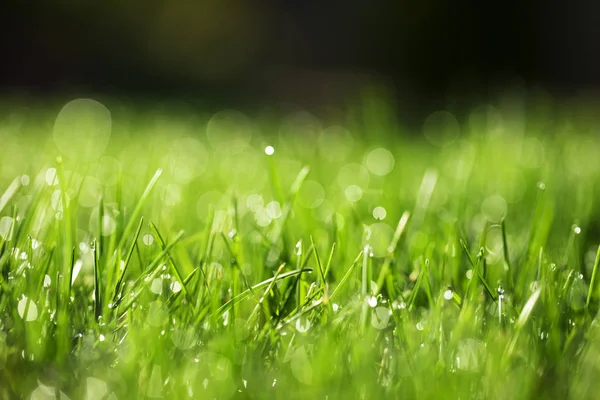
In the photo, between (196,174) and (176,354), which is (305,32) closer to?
(196,174)

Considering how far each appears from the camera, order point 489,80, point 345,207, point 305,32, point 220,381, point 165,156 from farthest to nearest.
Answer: point 305,32
point 489,80
point 165,156
point 345,207
point 220,381

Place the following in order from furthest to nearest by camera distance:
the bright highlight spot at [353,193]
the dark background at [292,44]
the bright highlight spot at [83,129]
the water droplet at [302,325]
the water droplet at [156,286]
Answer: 1. the dark background at [292,44]
2. the bright highlight spot at [83,129]
3. the bright highlight spot at [353,193]
4. the water droplet at [156,286]
5. the water droplet at [302,325]

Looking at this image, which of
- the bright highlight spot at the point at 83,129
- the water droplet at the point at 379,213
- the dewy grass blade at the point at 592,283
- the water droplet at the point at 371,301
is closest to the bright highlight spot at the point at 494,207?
the water droplet at the point at 379,213

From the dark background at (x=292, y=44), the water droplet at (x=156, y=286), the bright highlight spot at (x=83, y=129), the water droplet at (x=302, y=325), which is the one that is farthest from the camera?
the dark background at (x=292, y=44)

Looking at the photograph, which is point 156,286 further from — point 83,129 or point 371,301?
point 83,129

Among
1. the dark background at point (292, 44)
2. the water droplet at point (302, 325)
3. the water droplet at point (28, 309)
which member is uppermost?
the dark background at point (292, 44)

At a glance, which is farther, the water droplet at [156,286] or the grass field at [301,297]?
the water droplet at [156,286]

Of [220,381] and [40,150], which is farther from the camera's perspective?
[40,150]

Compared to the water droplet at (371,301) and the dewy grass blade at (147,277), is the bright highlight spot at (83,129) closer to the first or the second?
the dewy grass blade at (147,277)

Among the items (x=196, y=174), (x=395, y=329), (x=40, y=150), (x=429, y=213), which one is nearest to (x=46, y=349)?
(x=395, y=329)

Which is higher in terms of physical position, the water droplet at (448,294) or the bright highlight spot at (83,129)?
the water droplet at (448,294)
